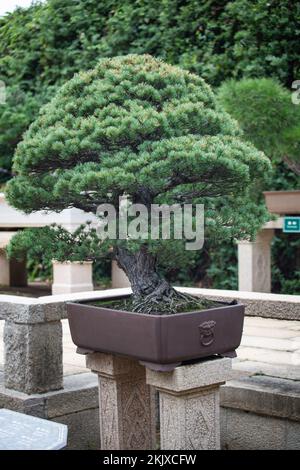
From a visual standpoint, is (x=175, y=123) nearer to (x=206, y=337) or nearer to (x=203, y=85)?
(x=203, y=85)

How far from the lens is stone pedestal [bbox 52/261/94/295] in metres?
6.79

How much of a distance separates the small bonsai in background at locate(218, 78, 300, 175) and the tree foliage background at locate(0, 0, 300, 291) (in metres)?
2.06

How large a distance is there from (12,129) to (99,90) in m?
6.22

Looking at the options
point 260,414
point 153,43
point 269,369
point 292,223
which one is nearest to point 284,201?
point 292,223

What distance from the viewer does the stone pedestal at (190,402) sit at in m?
2.77

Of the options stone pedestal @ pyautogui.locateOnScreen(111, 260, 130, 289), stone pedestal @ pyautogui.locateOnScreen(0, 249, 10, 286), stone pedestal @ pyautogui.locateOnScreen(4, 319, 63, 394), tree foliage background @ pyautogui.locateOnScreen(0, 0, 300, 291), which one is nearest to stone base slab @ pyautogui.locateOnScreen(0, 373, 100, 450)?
stone pedestal @ pyautogui.locateOnScreen(4, 319, 63, 394)

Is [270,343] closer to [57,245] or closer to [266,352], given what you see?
[266,352]

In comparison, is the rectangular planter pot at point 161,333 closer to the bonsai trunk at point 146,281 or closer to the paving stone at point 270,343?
the bonsai trunk at point 146,281

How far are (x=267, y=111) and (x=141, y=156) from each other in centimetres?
268

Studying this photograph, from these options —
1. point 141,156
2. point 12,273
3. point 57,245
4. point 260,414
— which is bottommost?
point 260,414

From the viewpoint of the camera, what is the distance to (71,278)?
267 inches

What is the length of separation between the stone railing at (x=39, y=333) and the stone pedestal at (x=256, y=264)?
3302mm

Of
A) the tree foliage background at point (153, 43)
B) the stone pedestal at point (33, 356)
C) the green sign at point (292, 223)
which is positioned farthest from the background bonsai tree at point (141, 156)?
the tree foliage background at point (153, 43)
